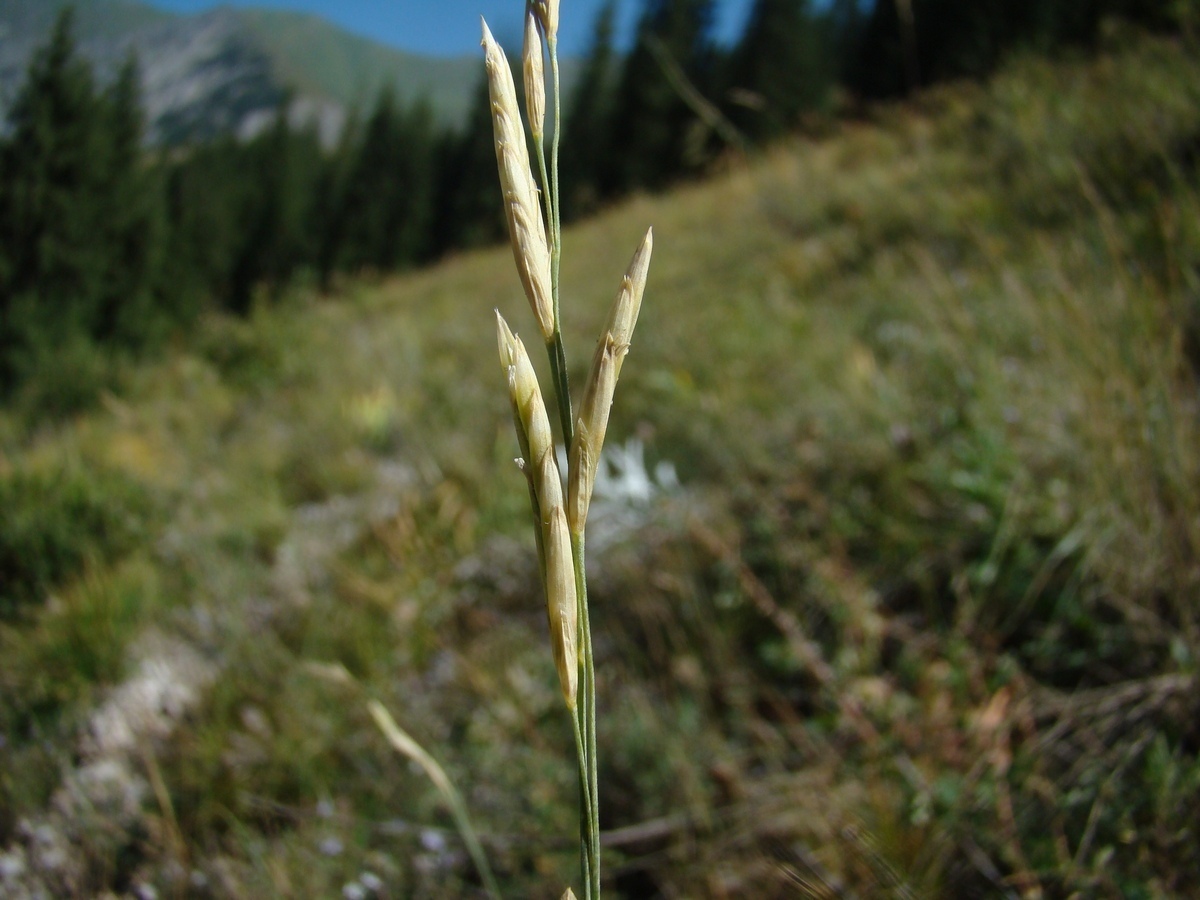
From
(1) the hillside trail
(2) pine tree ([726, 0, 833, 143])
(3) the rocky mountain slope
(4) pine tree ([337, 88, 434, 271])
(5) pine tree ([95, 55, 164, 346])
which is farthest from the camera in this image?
(4) pine tree ([337, 88, 434, 271])

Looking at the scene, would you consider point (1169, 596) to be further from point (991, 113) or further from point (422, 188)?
point (422, 188)

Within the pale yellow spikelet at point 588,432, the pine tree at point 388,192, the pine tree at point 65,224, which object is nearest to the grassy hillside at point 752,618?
the pale yellow spikelet at point 588,432

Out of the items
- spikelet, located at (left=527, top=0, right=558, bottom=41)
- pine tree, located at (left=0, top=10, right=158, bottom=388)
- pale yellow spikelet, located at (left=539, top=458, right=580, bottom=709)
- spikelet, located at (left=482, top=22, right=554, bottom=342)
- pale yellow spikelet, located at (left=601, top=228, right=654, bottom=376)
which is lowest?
pale yellow spikelet, located at (left=539, top=458, right=580, bottom=709)

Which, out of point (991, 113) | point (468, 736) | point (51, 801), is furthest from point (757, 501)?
point (991, 113)

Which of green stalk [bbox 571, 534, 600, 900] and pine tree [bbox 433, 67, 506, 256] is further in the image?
pine tree [bbox 433, 67, 506, 256]

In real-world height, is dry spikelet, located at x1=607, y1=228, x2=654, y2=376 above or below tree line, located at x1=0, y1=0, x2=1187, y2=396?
below

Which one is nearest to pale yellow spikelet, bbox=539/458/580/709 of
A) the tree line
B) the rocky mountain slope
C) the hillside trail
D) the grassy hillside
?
the grassy hillside

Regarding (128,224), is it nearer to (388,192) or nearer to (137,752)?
(137,752)

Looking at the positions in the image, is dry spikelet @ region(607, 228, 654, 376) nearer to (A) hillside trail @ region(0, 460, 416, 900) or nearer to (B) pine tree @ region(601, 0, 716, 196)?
(A) hillside trail @ region(0, 460, 416, 900)
